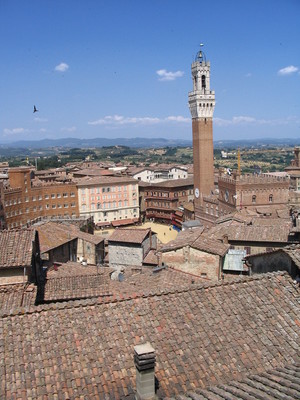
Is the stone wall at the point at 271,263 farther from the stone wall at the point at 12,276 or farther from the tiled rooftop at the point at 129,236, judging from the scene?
the tiled rooftop at the point at 129,236

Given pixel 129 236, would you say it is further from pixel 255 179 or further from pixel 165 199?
pixel 165 199

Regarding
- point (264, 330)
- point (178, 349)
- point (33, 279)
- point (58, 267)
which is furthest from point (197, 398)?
point (58, 267)

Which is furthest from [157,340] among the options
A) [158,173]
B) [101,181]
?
[158,173]

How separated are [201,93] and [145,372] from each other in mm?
68994

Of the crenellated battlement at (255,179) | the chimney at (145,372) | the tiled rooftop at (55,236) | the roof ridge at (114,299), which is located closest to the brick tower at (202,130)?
the crenellated battlement at (255,179)

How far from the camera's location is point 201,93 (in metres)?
72.8

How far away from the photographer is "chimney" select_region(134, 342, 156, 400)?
746cm

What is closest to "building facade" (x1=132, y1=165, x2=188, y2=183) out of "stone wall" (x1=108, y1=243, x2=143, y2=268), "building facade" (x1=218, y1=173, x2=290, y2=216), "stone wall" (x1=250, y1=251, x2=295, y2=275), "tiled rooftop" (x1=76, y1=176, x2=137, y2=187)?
"tiled rooftop" (x1=76, y1=176, x2=137, y2=187)

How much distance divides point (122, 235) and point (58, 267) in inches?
521

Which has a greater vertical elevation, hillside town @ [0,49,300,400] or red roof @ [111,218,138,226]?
hillside town @ [0,49,300,400]

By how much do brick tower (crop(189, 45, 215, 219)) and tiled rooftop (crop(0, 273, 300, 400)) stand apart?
60376 mm

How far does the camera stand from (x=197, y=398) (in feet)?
23.8

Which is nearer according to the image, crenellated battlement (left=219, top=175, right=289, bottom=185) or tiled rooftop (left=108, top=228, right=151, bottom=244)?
tiled rooftop (left=108, top=228, right=151, bottom=244)

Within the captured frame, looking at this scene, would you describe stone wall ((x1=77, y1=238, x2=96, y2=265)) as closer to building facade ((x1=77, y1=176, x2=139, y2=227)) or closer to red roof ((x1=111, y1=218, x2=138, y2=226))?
building facade ((x1=77, y1=176, x2=139, y2=227))
